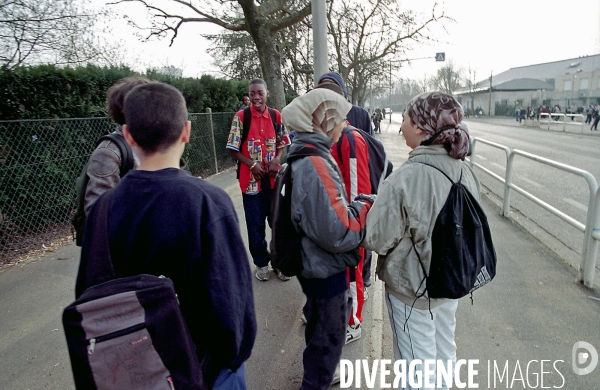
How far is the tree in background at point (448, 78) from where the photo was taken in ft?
270

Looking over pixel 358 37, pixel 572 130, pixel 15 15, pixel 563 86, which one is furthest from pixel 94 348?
pixel 563 86

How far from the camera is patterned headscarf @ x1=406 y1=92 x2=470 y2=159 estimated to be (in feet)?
6.22

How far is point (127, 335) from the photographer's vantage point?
1182 mm

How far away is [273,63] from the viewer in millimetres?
11312

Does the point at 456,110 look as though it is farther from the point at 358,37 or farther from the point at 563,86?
the point at 563,86

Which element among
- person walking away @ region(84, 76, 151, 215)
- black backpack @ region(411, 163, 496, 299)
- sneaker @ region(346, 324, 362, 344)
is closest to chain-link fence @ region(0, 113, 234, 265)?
person walking away @ region(84, 76, 151, 215)

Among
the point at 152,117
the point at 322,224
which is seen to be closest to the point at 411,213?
the point at 322,224

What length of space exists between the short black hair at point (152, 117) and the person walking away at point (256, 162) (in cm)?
254

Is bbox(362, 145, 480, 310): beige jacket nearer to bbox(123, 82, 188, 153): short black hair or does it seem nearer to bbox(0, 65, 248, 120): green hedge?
bbox(123, 82, 188, 153): short black hair

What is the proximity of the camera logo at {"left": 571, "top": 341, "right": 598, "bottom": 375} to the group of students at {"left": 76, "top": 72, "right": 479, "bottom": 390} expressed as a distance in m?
1.22

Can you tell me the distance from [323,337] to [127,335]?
1.34m

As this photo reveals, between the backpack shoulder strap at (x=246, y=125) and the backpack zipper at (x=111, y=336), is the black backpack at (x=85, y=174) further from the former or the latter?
the backpack shoulder strap at (x=246, y=125)

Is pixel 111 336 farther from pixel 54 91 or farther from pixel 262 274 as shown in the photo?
pixel 54 91

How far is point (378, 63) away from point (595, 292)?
29.7 meters
